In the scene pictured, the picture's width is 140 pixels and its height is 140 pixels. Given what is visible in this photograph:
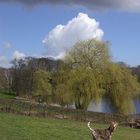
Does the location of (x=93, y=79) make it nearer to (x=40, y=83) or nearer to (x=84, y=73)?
(x=84, y=73)

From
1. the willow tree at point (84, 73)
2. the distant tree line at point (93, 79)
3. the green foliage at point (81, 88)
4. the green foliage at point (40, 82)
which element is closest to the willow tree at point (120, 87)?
the distant tree line at point (93, 79)

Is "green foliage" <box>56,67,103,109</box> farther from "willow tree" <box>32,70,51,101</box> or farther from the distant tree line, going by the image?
"willow tree" <box>32,70,51,101</box>

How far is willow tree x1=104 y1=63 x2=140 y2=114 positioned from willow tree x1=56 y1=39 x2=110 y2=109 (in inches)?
39.0

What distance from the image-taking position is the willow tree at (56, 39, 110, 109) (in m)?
55.2

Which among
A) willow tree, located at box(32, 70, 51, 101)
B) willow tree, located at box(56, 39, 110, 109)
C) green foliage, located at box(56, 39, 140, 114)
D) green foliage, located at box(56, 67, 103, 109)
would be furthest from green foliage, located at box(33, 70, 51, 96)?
green foliage, located at box(56, 39, 140, 114)

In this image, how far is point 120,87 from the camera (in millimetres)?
55625

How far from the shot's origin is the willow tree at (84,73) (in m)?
55.2

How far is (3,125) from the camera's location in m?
23.9

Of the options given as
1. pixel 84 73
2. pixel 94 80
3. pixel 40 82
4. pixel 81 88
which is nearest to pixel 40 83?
pixel 40 82

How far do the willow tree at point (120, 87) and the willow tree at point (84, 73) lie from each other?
990mm

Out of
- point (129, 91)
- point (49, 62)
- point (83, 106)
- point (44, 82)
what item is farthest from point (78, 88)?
point (49, 62)

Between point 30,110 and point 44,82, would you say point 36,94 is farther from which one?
point 30,110

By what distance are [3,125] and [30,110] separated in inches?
509

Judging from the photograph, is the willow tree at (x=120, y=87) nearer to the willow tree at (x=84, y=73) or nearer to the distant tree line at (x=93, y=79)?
the distant tree line at (x=93, y=79)
